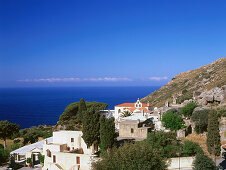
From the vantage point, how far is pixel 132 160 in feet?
75.0

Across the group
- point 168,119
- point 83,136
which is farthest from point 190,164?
point 83,136

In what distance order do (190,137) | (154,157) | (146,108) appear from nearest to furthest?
1. (154,157)
2. (190,137)
3. (146,108)

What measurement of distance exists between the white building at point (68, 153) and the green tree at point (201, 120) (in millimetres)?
15859

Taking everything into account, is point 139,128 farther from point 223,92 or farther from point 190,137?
point 223,92

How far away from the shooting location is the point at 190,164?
92.4 ft

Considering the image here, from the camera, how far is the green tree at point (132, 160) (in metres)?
22.7

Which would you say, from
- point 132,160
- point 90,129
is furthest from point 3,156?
point 132,160

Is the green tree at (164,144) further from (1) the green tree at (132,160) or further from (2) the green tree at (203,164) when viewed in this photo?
(2) the green tree at (203,164)

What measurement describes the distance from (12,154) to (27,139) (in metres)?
14.5

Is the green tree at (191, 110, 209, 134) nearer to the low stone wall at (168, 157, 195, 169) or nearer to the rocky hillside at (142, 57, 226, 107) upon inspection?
the low stone wall at (168, 157, 195, 169)

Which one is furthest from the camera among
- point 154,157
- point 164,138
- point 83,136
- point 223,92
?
point 223,92

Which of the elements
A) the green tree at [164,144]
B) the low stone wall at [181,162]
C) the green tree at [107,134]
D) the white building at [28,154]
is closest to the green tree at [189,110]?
the green tree at [164,144]

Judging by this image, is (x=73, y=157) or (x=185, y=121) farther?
(x=185, y=121)

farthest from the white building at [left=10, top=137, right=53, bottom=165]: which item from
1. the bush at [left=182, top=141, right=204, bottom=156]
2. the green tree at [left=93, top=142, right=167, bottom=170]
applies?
the bush at [left=182, top=141, right=204, bottom=156]
